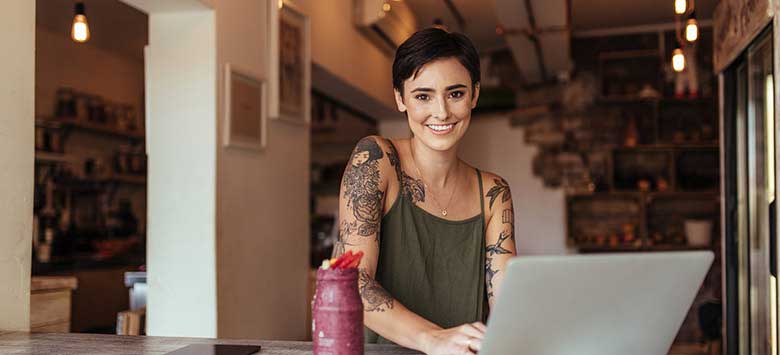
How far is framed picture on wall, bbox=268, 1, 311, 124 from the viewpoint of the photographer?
166 inches

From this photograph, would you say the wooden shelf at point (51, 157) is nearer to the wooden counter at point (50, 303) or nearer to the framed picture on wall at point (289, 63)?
the wooden counter at point (50, 303)

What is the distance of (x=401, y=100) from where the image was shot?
1730 mm

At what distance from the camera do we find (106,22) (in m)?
6.35

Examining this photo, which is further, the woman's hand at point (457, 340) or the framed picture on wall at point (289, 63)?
the framed picture on wall at point (289, 63)

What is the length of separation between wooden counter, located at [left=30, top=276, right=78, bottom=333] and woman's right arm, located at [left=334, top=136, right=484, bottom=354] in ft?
8.65

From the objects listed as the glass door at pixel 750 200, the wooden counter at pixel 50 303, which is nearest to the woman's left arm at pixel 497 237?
the glass door at pixel 750 200

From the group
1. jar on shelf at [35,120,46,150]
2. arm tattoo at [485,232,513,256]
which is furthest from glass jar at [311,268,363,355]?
jar on shelf at [35,120,46,150]

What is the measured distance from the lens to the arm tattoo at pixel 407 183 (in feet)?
5.80

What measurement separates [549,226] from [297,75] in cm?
515

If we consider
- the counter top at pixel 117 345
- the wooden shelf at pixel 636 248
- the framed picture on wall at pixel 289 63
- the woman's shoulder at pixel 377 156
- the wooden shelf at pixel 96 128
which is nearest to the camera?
the counter top at pixel 117 345

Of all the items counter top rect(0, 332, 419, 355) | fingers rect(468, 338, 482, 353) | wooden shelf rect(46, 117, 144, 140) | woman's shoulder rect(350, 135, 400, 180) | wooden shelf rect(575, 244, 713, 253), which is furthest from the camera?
wooden shelf rect(575, 244, 713, 253)

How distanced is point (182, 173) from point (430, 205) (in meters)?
2.10

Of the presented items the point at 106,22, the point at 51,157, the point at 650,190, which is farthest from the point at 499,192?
the point at 650,190

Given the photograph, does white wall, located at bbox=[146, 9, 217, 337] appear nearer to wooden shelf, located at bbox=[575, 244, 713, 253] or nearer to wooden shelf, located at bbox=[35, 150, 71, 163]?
wooden shelf, located at bbox=[35, 150, 71, 163]
